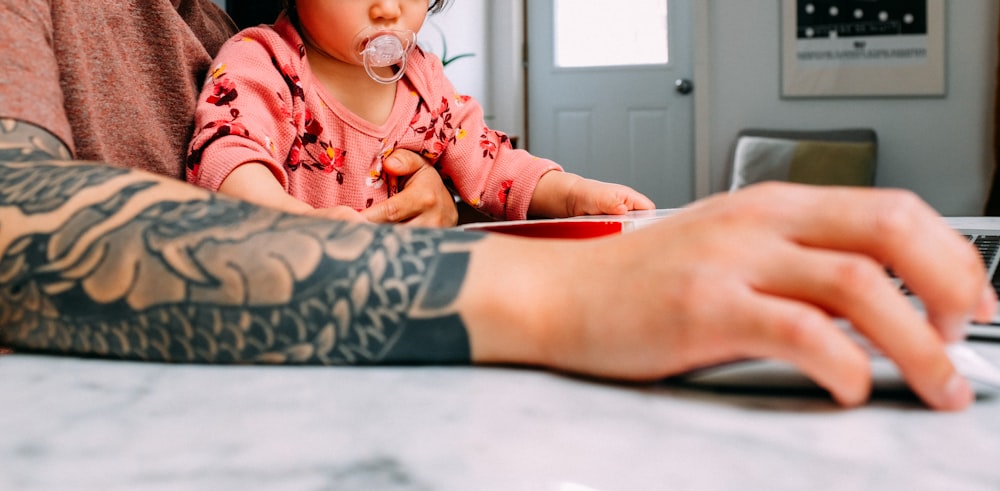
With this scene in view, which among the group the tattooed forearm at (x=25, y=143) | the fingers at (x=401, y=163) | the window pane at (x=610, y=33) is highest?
the window pane at (x=610, y=33)

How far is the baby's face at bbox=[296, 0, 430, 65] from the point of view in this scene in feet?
3.59

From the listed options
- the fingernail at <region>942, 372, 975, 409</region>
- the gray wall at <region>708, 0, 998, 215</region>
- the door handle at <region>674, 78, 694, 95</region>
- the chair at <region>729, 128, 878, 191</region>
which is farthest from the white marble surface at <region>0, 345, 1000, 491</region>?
the door handle at <region>674, 78, 694, 95</region>

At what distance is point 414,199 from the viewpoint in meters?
1.12

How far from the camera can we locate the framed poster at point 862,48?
4.17 meters

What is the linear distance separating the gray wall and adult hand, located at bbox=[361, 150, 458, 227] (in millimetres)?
3608

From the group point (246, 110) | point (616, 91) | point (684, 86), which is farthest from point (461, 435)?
point (616, 91)

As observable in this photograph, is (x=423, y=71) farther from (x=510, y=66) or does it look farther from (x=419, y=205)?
(x=510, y=66)

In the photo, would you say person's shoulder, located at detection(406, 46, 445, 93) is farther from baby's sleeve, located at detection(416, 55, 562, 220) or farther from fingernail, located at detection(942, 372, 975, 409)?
fingernail, located at detection(942, 372, 975, 409)

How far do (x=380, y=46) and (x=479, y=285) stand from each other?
77cm

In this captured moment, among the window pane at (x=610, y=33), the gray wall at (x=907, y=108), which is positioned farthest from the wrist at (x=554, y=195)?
the window pane at (x=610, y=33)

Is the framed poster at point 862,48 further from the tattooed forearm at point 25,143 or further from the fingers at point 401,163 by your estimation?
the tattooed forearm at point 25,143

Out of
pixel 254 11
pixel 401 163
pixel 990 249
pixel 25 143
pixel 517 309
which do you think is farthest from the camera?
pixel 254 11

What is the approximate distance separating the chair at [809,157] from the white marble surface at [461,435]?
12.5 feet

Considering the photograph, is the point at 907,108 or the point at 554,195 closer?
the point at 554,195
